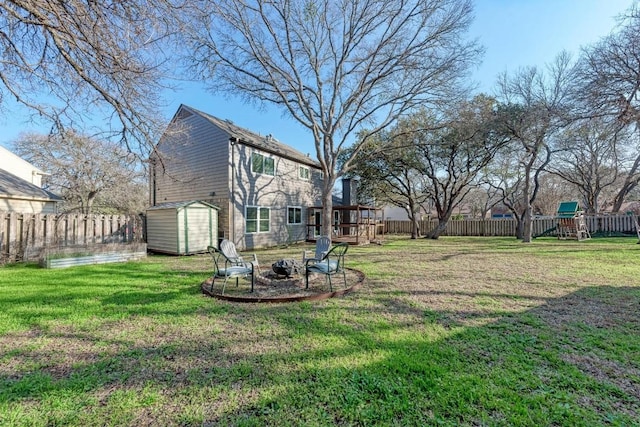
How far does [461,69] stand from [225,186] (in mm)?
11645

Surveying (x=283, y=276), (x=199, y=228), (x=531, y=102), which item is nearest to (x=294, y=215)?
(x=199, y=228)

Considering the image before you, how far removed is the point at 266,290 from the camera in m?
5.57

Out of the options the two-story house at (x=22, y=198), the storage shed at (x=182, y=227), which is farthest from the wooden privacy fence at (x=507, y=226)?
the two-story house at (x=22, y=198)

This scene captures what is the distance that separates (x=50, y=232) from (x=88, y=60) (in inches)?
293

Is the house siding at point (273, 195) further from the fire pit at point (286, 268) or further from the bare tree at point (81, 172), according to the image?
the bare tree at point (81, 172)

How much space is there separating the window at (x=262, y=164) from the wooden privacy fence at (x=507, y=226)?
15.0 metres

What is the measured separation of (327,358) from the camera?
2.89 meters

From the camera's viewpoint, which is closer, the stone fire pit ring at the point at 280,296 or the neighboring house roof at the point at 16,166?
the stone fire pit ring at the point at 280,296

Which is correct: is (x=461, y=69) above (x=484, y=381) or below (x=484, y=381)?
above

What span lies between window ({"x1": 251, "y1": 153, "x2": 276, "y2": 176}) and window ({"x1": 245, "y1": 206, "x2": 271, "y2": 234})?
76.0 inches

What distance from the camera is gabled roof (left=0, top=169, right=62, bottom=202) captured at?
34.0 ft

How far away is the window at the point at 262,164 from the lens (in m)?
13.8

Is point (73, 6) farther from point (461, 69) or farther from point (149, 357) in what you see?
point (461, 69)

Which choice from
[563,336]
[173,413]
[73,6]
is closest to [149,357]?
[173,413]
